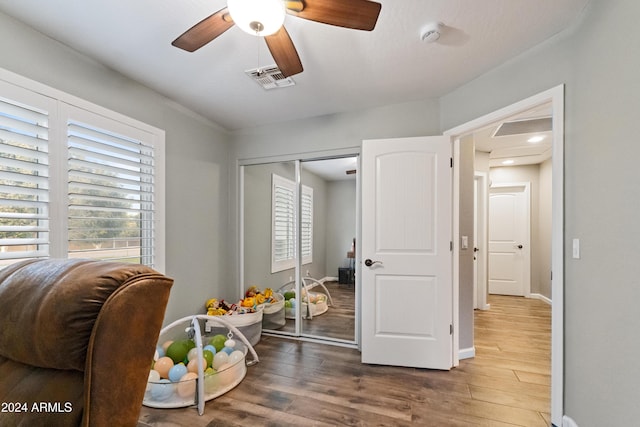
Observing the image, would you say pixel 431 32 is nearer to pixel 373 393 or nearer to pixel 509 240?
pixel 373 393

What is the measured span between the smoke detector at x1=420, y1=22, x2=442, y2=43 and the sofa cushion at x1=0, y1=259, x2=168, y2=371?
1933 mm

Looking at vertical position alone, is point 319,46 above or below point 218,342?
above

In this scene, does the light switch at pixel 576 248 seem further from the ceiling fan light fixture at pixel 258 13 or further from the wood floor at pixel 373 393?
the ceiling fan light fixture at pixel 258 13

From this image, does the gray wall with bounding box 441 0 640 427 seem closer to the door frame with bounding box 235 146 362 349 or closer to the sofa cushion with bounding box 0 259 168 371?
the door frame with bounding box 235 146 362 349

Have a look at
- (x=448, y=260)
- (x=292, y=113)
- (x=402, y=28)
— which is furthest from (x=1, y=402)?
(x=292, y=113)

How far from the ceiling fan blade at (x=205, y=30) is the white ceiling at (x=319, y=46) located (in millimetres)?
281

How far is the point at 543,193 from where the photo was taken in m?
5.02

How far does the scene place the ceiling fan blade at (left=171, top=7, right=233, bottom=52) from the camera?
4.20 feet

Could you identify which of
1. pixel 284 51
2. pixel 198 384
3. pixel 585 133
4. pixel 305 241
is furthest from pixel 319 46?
pixel 198 384

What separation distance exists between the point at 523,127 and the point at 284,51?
3056 millimetres

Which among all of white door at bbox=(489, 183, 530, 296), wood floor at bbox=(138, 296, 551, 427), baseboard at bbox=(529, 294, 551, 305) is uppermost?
white door at bbox=(489, 183, 530, 296)

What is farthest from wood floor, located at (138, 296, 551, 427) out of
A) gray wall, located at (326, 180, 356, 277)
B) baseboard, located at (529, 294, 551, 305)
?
baseboard, located at (529, 294, 551, 305)

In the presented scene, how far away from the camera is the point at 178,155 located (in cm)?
285

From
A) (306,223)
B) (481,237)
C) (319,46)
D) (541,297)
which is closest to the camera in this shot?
(319,46)
